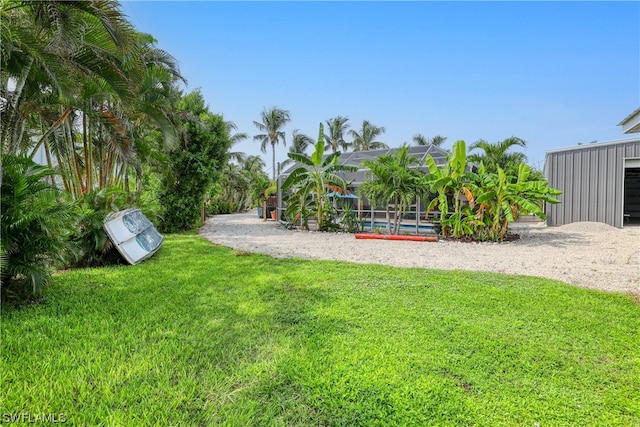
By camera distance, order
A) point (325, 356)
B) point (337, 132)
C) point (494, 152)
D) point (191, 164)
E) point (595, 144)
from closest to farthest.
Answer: point (325, 356) < point (494, 152) < point (191, 164) < point (595, 144) < point (337, 132)

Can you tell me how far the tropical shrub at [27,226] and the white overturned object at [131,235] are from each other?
7.71 ft

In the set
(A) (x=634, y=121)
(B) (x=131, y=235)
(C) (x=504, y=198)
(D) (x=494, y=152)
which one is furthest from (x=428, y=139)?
(B) (x=131, y=235)

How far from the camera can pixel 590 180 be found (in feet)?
46.8

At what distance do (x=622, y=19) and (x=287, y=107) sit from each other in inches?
1241

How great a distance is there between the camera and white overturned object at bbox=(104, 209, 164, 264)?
662cm

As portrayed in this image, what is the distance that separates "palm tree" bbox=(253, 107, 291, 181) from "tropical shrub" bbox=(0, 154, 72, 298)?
3095cm

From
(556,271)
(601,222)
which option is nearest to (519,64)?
(556,271)

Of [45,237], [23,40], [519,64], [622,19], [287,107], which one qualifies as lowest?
[45,237]

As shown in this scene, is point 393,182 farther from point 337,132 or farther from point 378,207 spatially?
point 337,132

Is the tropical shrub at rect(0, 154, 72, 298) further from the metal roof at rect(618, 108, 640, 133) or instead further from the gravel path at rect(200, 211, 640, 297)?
the metal roof at rect(618, 108, 640, 133)

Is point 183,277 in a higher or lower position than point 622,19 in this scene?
lower

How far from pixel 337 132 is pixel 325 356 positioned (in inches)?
1543

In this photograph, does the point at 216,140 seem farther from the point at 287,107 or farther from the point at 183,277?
the point at 287,107

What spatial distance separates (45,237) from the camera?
13.2ft
